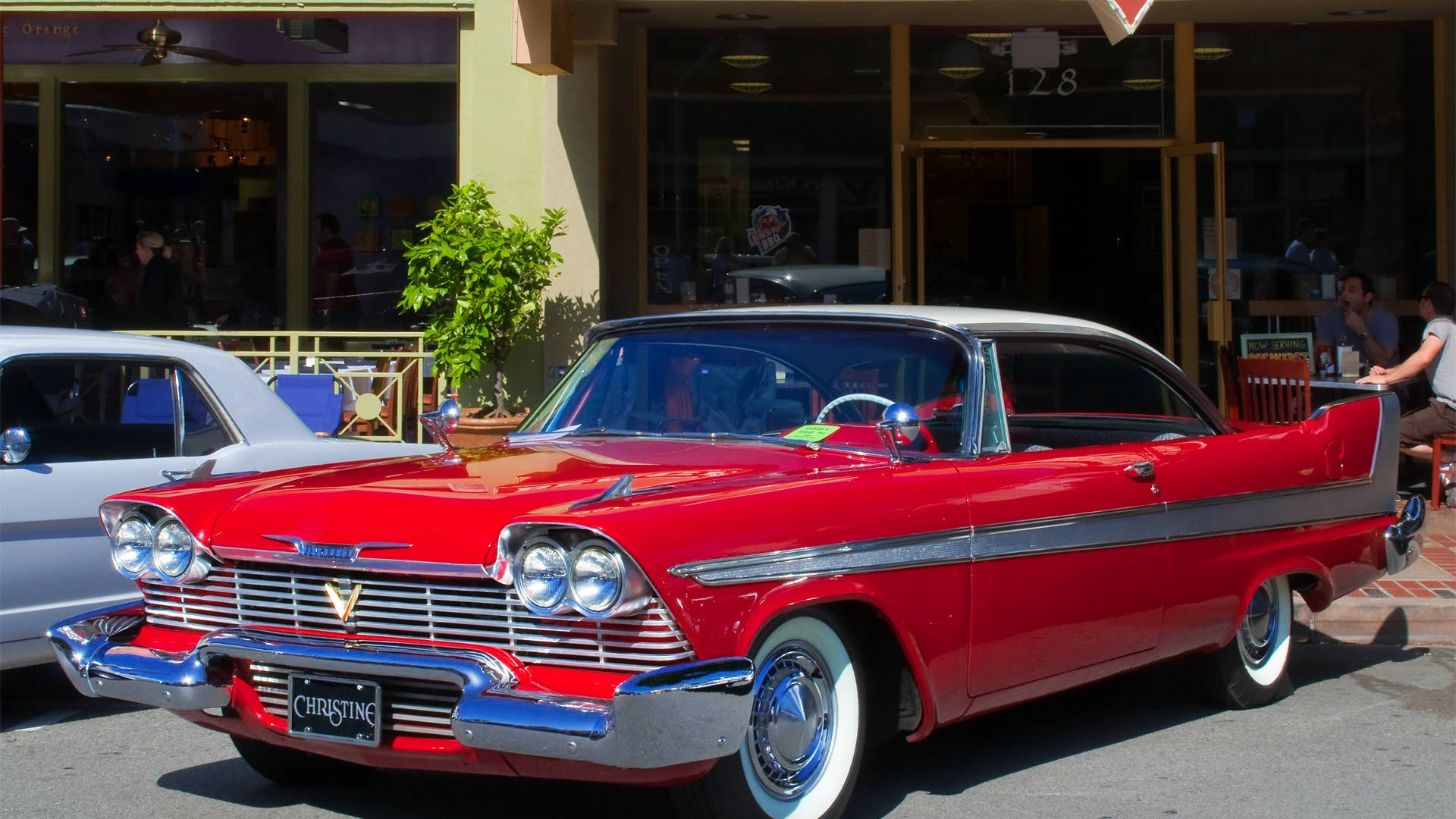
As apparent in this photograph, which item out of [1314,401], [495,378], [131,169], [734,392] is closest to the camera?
[734,392]

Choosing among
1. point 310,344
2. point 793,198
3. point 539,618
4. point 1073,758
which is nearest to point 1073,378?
point 1073,758

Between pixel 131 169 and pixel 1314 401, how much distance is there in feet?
32.9

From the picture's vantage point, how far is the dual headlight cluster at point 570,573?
12.1 feet

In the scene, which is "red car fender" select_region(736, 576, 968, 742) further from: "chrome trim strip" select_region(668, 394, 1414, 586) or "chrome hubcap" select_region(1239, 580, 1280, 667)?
"chrome hubcap" select_region(1239, 580, 1280, 667)

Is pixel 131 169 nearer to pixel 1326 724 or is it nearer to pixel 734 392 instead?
pixel 734 392

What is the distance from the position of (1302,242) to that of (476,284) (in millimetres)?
6593

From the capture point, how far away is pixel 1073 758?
210 inches

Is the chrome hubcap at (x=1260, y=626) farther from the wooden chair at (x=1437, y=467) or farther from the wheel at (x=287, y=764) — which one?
the wooden chair at (x=1437, y=467)

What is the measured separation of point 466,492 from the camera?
13.6 feet

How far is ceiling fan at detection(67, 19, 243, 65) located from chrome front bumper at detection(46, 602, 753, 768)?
32.3ft

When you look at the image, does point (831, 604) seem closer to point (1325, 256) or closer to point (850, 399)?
point (850, 399)

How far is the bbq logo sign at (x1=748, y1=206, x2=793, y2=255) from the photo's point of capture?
1207 cm

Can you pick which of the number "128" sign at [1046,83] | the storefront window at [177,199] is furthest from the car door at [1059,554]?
the storefront window at [177,199]

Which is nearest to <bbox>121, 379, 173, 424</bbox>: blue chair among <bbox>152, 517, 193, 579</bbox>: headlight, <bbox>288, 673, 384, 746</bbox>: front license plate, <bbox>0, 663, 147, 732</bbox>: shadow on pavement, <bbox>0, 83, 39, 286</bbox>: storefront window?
<bbox>0, 663, 147, 732</bbox>: shadow on pavement
